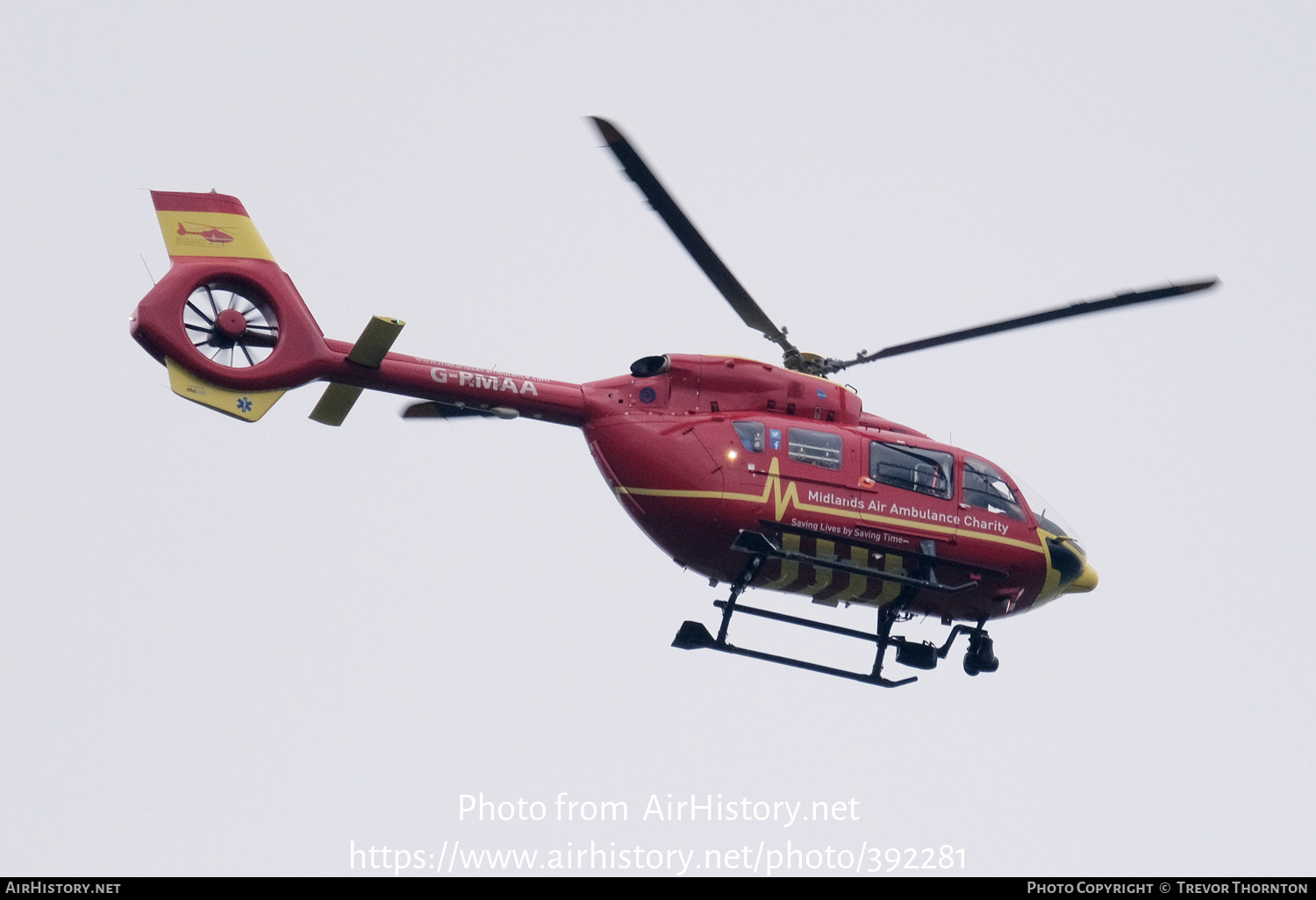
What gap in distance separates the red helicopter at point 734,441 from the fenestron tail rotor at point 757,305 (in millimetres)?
24

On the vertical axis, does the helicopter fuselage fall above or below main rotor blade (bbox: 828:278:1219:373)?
below

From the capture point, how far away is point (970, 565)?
18469 mm

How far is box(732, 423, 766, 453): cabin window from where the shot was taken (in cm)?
1781

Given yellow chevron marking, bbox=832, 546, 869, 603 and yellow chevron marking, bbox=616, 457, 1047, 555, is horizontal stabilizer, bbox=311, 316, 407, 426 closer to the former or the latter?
yellow chevron marking, bbox=616, 457, 1047, 555

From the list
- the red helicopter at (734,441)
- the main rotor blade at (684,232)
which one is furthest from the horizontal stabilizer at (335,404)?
the main rotor blade at (684,232)

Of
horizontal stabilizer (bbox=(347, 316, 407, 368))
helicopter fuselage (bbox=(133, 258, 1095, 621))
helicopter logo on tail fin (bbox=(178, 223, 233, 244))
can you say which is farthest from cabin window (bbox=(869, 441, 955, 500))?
helicopter logo on tail fin (bbox=(178, 223, 233, 244))

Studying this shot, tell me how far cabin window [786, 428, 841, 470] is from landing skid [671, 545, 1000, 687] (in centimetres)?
128

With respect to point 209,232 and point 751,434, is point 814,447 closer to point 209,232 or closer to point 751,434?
point 751,434

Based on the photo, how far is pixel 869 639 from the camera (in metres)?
18.3

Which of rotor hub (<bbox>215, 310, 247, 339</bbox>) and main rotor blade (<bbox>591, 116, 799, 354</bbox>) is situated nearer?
main rotor blade (<bbox>591, 116, 799, 354</bbox>)

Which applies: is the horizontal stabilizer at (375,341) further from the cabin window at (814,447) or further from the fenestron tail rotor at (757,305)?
the cabin window at (814,447)
